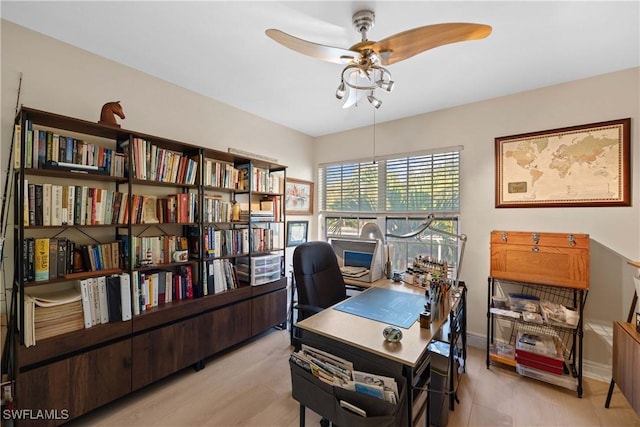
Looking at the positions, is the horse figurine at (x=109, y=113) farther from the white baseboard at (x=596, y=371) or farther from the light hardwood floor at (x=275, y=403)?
the white baseboard at (x=596, y=371)

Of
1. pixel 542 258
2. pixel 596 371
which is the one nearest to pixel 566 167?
pixel 542 258

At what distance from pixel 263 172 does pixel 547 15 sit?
2494 millimetres

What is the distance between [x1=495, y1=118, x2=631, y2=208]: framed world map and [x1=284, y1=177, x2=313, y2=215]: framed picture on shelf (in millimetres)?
2276

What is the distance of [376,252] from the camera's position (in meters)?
2.53

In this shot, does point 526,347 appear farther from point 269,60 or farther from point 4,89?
point 4,89

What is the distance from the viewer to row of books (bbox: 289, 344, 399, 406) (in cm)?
121

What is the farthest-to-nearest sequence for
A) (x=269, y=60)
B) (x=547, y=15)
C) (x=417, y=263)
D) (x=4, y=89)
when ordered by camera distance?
(x=417, y=263), (x=269, y=60), (x=4, y=89), (x=547, y=15)

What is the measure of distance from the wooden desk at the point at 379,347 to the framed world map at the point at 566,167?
5.05ft

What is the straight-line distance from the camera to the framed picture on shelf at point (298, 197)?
3540 mm

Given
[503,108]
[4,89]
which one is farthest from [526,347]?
[4,89]

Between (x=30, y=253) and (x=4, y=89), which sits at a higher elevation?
(x=4, y=89)

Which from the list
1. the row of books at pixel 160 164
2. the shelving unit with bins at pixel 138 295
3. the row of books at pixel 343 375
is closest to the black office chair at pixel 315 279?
the row of books at pixel 343 375

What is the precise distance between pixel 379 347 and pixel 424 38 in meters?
1.52

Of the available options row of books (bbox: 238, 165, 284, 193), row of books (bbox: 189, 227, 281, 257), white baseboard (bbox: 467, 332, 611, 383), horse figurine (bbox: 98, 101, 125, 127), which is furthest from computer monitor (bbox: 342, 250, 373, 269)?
horse figurine (bbox: 98, 101, 125, 127)
